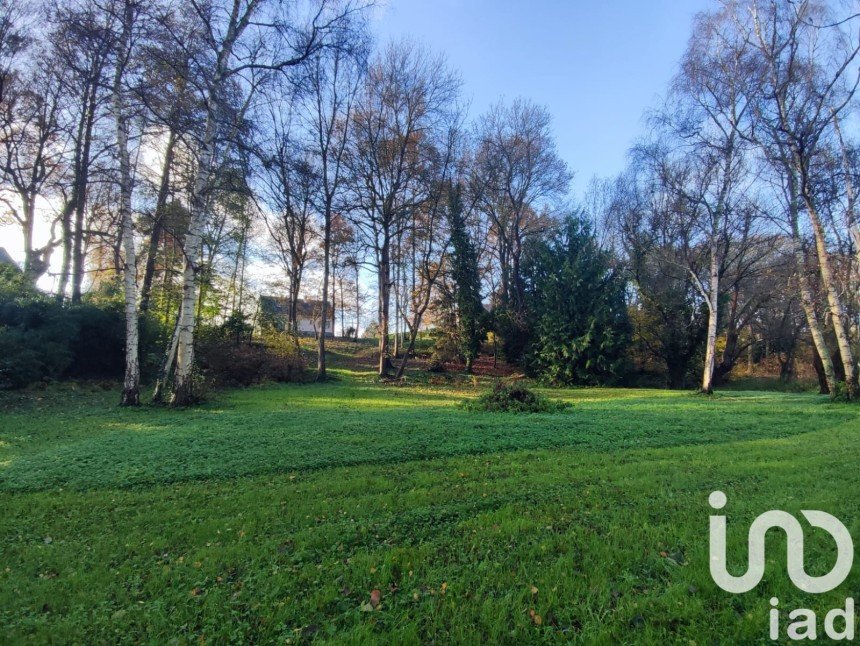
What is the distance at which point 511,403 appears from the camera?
34.6 feet

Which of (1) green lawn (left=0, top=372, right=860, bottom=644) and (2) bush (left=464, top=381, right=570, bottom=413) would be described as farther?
(2) bush (left=464, top=381, right=570, bottom=413)

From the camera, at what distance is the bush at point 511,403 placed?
1045cm

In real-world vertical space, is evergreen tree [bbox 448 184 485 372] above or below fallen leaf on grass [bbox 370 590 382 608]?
above

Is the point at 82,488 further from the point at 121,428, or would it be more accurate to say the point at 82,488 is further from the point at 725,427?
the point at 725,427

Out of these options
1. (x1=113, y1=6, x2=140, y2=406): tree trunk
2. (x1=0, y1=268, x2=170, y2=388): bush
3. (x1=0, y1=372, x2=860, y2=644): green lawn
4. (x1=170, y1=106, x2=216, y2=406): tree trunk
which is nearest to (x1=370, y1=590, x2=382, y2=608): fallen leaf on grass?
(x1=0, y1=372, x2=860, y2=644): green lawn

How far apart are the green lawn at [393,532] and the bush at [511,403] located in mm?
2996

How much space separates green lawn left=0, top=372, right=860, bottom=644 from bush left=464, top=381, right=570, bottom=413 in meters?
3.00

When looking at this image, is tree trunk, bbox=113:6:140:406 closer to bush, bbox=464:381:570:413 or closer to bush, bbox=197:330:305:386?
bush, bbox=197:330:305:386

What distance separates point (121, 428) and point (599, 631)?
8.48 meters

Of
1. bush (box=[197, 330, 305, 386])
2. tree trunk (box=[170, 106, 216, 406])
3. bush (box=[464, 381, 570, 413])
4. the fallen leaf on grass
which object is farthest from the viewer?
bush (box=[197, 330, 305, 386])

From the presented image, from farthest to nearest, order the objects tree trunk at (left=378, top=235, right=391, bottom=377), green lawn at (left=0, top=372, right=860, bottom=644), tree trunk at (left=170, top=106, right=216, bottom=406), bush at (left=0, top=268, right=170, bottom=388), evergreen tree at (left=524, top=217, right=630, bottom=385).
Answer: evergreen tree at (left=524, top=217, right=630, bottom=385) → tree trunk at (left=378, top=235, right=391, bottom=377) → bush at (left=0, top=268, right=170, bottom=388) → tree trunk at (left=170, top=106, right=216, bottom=406) → green lawn at (left=0, top=372, right=860, bottom=644)

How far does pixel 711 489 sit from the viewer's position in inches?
180

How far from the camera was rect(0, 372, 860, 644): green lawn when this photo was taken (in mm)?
2445

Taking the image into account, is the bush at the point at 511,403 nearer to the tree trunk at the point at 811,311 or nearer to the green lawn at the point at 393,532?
the green lawn at the point at 393,532
